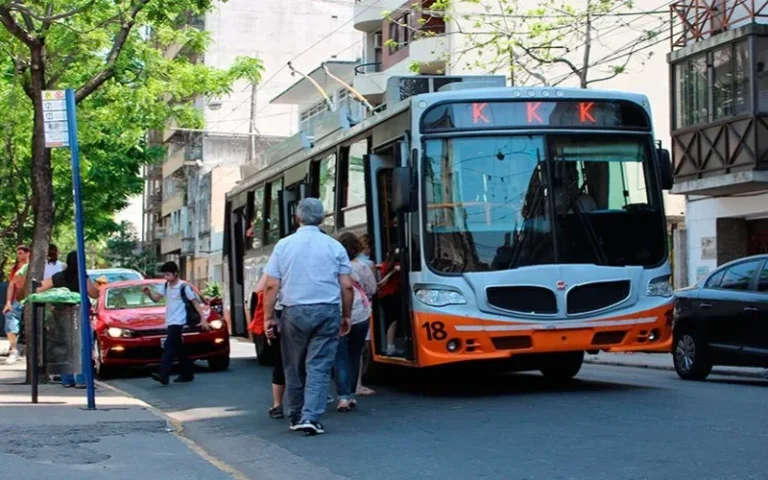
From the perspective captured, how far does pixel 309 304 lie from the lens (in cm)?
1027

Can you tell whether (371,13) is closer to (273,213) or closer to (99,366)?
(273,213)

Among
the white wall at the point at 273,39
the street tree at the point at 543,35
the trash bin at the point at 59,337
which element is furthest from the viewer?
the white wall at the point at 273,39

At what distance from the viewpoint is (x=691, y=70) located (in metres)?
29.3

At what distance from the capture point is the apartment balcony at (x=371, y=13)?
47.9 meters

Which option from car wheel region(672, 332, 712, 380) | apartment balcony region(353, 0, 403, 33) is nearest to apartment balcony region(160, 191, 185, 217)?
apartment balcony region(353, 0, 403, 33)

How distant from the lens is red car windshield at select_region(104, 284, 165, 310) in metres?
19.8

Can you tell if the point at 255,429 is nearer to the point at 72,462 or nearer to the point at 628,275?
the point at 72,462

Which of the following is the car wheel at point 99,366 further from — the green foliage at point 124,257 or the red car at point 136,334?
the green foliage at point 124,257

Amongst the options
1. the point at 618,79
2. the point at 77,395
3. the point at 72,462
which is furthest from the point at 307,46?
the point at 72,462

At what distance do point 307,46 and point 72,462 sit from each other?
6128 centimetres

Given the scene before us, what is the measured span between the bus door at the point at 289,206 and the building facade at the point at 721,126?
11.7 metres

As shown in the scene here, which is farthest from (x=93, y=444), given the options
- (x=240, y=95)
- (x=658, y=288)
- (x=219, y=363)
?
(x=240, y=95)

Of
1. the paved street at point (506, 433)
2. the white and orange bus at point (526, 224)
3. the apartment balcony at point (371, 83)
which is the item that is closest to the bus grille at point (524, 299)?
the white and orange bus at point (526, 224)

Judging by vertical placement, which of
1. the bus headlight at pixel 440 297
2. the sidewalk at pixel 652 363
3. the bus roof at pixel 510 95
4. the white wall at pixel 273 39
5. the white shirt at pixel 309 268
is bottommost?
the sidewalk at pixel 652 363
